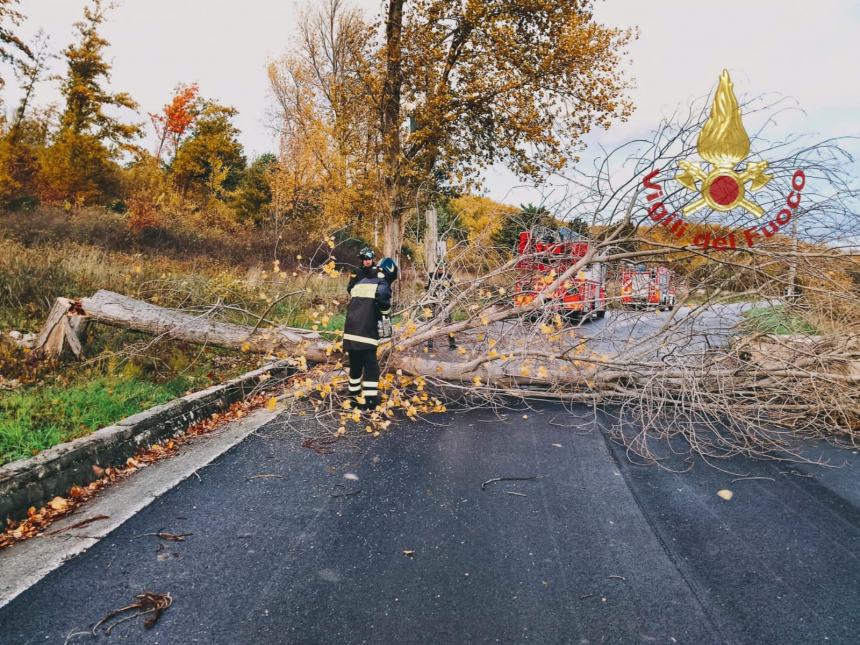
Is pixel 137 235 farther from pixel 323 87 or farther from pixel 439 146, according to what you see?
pixel 323 87

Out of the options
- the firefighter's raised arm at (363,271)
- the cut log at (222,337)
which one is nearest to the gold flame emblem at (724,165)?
the cut log at (222,337)

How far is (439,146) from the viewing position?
13820 millimetres

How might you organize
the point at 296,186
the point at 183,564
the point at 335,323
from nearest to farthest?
the point at 183,564, the point at 335,323, the point at 296,186

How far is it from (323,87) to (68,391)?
22366 millimetres

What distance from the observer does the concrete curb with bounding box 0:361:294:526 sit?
10.8ft

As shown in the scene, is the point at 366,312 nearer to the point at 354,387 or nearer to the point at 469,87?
the point at 354,387

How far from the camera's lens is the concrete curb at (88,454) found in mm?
3299

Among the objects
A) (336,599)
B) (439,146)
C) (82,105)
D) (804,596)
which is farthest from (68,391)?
(82,105)

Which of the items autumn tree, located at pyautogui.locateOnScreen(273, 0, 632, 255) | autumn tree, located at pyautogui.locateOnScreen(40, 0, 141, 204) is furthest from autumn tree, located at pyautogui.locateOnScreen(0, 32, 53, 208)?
autumn tree, located at pyautogui.locateOnScreen(273, 0, 632, 255)

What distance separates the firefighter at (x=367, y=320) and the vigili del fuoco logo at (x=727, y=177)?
10.9 ft

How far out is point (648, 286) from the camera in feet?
20.8

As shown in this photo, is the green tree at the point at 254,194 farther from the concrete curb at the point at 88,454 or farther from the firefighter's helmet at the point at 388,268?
the concrete curb at the point at 88,454

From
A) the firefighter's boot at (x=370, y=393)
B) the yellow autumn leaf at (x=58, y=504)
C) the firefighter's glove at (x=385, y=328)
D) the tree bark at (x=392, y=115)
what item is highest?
the tree bark at (x=392, y=115)

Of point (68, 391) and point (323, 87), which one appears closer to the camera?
point (68, 391)
